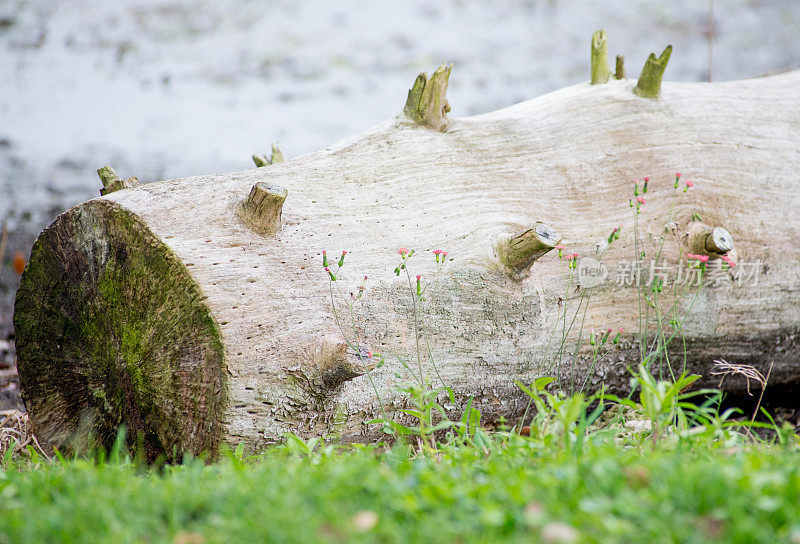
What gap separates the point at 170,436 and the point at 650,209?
7.34 feet

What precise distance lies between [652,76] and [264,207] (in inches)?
81.6

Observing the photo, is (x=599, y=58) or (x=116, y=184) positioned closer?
(x=116, y=184)

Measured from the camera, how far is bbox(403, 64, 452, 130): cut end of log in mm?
2770

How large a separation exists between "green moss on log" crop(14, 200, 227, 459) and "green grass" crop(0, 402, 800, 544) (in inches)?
30.3

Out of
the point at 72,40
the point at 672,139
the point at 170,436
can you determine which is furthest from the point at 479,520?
the point at 72,40

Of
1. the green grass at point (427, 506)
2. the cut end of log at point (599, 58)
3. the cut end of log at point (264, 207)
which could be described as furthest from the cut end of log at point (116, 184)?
the cut end of log at point (599, 58)

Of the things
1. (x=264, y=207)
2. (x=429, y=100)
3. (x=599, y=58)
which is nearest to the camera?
(x=264, y=207)

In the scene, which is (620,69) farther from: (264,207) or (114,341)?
(114,341)

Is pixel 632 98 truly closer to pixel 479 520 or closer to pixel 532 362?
pixel 532 362

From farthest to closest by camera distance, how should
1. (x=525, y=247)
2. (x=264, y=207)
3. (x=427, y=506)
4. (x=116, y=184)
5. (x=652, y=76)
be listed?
(x=652, y=76)
(x=116, y=184)
(x=525, y=247)
(x=264, y=207)
(x=427, y=506)

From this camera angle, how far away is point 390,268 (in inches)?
92.4

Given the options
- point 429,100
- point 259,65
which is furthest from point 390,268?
point 259,65

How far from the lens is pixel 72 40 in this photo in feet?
19.8

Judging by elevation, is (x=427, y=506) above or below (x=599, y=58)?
below
